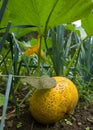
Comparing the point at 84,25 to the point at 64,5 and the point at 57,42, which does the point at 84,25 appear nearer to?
the point at 57,42

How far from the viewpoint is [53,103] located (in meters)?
0.95

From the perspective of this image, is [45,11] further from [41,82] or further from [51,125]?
[51,125]

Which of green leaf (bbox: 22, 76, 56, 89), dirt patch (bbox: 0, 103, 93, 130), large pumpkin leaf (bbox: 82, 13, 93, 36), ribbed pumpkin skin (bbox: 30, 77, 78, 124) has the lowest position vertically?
dirt patch (bbox: 0, 103, 93, 130)

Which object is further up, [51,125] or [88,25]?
[88,25]

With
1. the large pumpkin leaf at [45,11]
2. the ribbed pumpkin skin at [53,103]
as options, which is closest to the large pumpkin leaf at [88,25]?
the large pumpkin leaf at [45,11]

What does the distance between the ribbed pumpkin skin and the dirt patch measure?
0.06 meters

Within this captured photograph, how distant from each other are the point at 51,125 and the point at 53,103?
0.39ft

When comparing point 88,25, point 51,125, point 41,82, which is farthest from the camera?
point 88,25

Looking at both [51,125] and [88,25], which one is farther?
[88,25]

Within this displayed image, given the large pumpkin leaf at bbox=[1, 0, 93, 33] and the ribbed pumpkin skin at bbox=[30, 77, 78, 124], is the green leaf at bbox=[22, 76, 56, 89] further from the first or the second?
the large pumpkin leaf at bbox=[1, 0, 93, 33]

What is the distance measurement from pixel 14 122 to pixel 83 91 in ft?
1.03

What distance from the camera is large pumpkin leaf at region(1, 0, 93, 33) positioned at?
938 mm

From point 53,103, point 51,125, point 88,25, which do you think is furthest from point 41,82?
point 88,25

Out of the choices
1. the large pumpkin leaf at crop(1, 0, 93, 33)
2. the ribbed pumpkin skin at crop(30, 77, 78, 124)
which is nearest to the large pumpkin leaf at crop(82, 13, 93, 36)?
the large pumpkin leaf at crop(1, 0, 93, 33)
